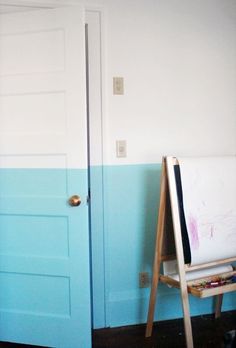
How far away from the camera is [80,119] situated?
1.50 metres

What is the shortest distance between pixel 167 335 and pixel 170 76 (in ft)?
5.61

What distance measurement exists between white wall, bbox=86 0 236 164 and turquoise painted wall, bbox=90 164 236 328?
0.14 metres

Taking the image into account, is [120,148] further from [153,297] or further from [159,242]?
[153,297]

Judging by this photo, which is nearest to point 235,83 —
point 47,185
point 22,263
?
point 47,185

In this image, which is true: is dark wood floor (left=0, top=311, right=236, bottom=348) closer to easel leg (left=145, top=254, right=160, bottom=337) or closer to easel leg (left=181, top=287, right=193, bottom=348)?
easel leg (left=145, top=254, right=160, bottom=337)

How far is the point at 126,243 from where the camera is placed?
→ 1.83 m

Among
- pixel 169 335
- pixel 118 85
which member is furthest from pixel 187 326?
pixel 118 85

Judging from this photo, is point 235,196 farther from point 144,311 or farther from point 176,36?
point 176,36

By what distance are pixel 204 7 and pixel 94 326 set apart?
90.2 inches

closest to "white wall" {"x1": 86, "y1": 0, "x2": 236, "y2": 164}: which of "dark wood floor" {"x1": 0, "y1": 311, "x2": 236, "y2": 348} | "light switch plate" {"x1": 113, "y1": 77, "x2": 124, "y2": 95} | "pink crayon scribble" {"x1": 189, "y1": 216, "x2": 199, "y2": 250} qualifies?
"light switch plate" {"x1": 113, "y1": 77, "x2": 124, "y2": 95}

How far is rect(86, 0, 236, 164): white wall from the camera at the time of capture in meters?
1.76

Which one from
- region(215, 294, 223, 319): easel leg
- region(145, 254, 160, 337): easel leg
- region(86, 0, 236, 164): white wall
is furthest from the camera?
region(215, 294, 223, 319): easel leg

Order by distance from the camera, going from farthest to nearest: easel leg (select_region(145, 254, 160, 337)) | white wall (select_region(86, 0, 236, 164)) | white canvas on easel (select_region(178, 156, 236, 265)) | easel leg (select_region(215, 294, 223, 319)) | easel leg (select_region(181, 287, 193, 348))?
easel leg (select_region(215, 294, 223, 319)) → white wall (select_region(86, 0, 236, 164)) → easel leg (select_region(145, 254, 160, 337)) → white canvas on easel (select_region(178, 156, 236, 265)) → easel leg (select_region(181, 287, 193, 348))

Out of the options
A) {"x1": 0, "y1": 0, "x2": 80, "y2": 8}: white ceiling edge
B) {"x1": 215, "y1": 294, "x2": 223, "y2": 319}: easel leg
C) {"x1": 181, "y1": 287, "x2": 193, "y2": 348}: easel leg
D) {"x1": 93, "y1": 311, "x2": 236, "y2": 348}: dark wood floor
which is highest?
{"x1": 0, "y1": 0, "x2": 80, "y2": 8}: white ceiling edge
